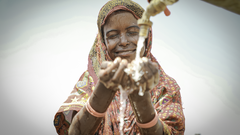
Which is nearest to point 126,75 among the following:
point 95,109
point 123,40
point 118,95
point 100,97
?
point 100,97

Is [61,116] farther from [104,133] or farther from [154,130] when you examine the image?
[154,130]

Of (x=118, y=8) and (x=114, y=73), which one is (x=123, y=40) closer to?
(x=118, y=8)

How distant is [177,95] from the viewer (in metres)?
1.62

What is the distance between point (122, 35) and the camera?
1.44 meters

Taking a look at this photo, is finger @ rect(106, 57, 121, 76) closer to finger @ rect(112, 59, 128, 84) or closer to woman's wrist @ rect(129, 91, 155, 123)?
finger @ rect(112, 59, 128, 84)

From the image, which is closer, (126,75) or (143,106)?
→ (126,75)

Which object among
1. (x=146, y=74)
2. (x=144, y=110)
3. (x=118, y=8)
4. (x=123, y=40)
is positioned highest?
(x=118, y=8)

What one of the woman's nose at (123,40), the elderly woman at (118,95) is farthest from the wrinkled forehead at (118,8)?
the woman's nose at (123,40)

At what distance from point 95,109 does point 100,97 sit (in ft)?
0.36

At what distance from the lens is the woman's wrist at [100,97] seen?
1.07 meters

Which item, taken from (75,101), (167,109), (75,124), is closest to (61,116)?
(75,101)

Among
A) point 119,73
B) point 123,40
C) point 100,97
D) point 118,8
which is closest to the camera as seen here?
point 119,73

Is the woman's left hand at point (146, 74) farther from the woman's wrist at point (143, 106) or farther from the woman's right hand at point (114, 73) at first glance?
the woman's wrist at point (143, 106)

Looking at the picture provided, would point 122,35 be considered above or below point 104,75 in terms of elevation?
above
